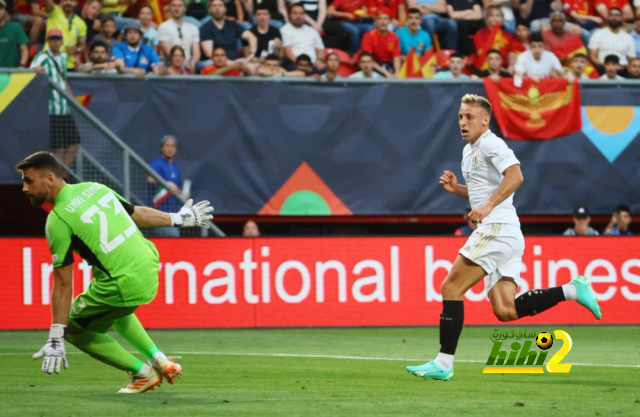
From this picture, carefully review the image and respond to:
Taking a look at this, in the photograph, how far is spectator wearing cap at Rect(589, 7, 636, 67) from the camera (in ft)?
64.3

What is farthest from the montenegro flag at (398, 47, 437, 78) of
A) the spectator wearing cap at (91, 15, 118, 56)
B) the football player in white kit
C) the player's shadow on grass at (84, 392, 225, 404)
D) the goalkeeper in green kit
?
the player's shadow on grass at (84, 392, 225, 404)

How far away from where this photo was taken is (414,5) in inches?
775

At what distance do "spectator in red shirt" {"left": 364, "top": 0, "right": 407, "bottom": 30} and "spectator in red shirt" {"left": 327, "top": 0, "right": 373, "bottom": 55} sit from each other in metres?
0.17

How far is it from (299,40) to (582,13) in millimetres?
5436

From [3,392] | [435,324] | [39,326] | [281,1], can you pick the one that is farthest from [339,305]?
[3,392]

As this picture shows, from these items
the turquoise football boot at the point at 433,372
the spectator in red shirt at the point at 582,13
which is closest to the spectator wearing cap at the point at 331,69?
the spectator in red shirt at the point at 582,13

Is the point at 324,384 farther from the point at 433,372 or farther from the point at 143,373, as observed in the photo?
the point at 143,373

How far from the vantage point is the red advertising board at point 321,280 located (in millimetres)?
15445

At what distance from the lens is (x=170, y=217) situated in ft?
27.9

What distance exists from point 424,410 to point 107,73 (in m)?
10.7

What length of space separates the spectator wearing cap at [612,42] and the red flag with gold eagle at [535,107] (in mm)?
1911

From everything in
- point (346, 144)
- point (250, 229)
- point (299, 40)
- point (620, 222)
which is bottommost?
point (250, 229)

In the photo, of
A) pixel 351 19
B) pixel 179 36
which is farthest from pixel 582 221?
pixel 179 36

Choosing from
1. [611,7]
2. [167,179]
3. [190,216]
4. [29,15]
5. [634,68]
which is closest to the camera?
[190,216]
